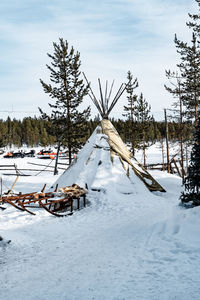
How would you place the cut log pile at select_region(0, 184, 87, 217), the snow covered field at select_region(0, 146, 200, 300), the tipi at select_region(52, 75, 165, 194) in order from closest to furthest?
the snow covered field at select_region(0, 146, 200, 300) → the cut log pile at select_region(0, 184, 87, 217) → the tipi at select_region(52, 75, 165, 194)

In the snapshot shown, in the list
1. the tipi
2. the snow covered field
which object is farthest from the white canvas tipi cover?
the snow covered field

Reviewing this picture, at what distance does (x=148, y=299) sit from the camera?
130 inches

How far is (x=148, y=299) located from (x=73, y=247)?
3002 mm

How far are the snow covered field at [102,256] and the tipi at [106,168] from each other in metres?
1.71

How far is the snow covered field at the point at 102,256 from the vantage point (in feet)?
12.1

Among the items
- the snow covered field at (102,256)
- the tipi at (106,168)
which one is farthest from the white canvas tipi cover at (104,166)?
the snow covered field at (102,256)

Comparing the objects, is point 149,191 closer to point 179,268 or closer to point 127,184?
point 127,184

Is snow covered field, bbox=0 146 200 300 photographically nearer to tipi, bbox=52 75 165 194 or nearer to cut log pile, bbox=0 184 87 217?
cut log pile, bbox=0 184 87 217

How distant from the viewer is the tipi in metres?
10.7

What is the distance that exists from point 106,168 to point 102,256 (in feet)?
20.3

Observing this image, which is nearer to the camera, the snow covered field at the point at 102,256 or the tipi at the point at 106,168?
the snow covered field at the point at 102,256

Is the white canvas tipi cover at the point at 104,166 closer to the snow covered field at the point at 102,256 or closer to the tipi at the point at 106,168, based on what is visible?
the tipi at the point at 106,168

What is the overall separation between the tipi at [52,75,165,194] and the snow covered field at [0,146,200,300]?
171 centimetres

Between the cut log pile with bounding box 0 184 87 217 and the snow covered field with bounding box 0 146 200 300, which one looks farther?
the cut log pile with bounding box 0 184 87 217
